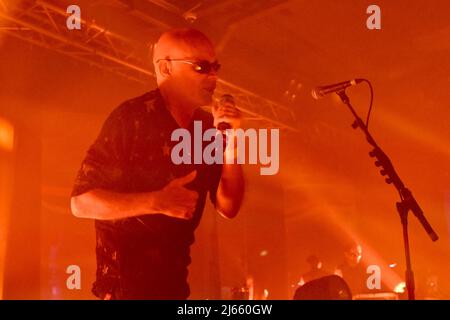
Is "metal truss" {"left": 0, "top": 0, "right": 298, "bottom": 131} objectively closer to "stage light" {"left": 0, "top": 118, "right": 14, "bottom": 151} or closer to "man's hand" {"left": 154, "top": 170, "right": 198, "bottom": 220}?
"stage light" {"left": 0, "top": 118, "right": 14, "bottom": 151}

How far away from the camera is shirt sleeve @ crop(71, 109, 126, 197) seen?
244 centimetres

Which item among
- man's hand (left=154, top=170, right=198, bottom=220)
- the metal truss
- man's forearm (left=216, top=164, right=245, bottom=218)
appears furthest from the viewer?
the metal truss

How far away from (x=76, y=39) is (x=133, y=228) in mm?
4382

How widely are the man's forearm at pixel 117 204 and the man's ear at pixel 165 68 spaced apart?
64 centimetres

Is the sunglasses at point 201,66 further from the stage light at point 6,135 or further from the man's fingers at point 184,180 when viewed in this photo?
the stage light at point 6,135

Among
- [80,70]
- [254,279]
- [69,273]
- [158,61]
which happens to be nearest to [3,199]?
[69,273]

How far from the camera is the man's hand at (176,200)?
2344 mm

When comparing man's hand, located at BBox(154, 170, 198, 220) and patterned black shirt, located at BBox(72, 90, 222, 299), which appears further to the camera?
patterned black shirt, located at BBox(72, 90, 222, 299)

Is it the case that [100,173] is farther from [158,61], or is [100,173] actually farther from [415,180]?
[415,180]

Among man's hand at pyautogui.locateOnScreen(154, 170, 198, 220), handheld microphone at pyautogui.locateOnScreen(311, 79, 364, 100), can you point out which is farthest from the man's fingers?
handheld microphone at pyautogui.locateOnScreen(311, 79, 364, 100)

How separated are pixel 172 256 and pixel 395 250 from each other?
26.6 feet

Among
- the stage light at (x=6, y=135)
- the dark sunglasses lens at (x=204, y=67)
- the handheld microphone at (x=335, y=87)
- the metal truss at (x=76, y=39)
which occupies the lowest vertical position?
the dark sunglasses lens at (x=204, y=67)

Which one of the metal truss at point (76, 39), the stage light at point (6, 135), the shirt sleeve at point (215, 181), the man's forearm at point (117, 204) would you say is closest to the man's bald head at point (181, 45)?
the shirt sleeve at point (215, 181)

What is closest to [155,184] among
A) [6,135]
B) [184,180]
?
[184,180]
